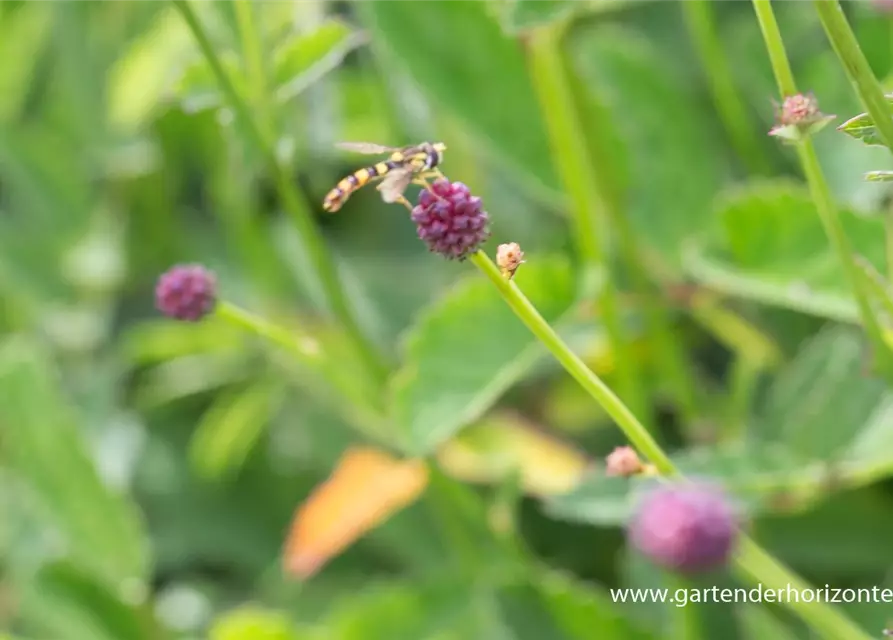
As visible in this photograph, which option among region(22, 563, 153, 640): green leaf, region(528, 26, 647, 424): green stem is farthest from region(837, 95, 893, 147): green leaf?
region(22, 563, 153, 640): green leaf

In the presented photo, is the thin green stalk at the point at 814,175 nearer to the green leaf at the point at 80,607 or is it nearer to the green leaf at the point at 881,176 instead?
the green leaf at the point at 881,176

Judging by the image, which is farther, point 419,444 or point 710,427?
point 710,427

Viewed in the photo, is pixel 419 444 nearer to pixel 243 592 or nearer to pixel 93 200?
pixel 243 592

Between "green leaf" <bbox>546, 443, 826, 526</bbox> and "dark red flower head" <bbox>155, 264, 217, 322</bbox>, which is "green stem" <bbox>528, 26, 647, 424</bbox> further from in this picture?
"dark red flower head" <bbox>155, 264, 217, 322</bbox>

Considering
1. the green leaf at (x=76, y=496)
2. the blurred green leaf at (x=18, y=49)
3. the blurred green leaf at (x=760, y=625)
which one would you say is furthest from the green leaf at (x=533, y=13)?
the blurred green leaf at (x=18, y=49)

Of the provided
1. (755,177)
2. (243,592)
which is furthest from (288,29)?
(243,592)

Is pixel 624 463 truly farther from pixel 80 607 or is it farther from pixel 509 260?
pixel 80 607

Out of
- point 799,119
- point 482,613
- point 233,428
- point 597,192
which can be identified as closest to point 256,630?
point 482,613
